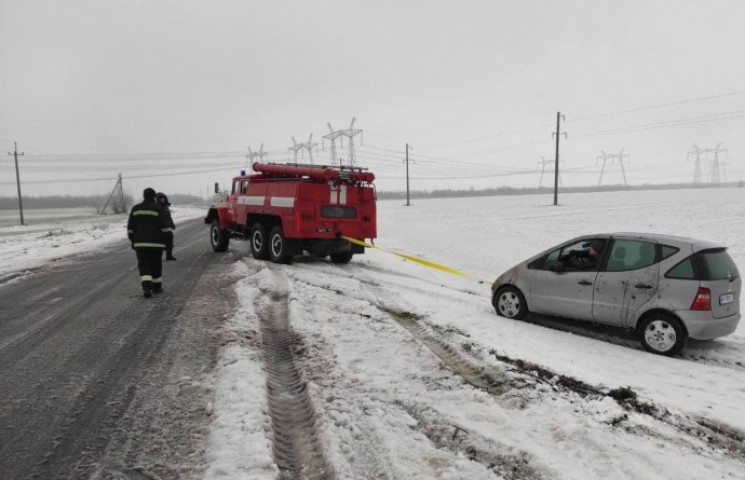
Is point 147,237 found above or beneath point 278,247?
above

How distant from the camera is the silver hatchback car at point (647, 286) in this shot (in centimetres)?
559

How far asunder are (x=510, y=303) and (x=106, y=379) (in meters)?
5.75

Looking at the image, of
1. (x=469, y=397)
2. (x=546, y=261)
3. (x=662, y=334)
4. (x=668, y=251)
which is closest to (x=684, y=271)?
(x=668, y=251)

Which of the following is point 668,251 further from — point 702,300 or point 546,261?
point 546,261

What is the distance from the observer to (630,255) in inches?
245

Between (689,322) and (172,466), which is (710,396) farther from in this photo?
(172,466)

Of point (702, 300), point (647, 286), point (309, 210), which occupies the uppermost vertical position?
point (309, 210)

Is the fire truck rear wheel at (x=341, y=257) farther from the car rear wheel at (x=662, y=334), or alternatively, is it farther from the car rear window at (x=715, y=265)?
the car rear window at (x=715, y=265)

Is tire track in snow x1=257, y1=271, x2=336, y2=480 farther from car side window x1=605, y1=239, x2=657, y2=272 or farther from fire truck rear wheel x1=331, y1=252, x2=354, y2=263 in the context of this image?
fire truck rear wheel x1=331, y1=252, x2=354, y2=263

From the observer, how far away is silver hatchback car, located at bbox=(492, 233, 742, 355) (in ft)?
18.3

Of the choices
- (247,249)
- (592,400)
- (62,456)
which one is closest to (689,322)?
(592,400)

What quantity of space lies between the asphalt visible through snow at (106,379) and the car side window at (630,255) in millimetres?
5415

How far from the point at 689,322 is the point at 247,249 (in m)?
12.6

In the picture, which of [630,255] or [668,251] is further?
[630,255]
